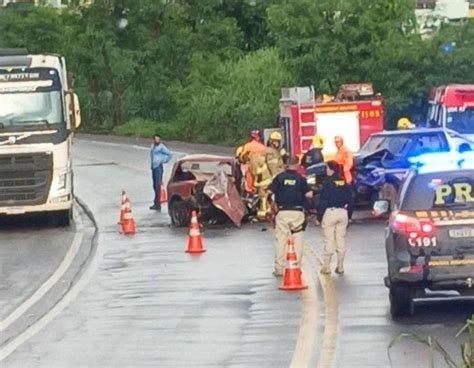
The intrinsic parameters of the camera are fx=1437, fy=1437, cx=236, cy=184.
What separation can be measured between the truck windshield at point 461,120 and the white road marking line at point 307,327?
20.2m

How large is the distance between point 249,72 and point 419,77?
12.0 m

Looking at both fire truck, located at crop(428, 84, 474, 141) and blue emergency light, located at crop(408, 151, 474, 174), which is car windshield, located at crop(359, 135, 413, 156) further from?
blue emergency light, located at crop(408, 151, 474, 174)

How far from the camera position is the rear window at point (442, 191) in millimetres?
14805

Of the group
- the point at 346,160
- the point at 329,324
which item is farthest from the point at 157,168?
the point at 329,324

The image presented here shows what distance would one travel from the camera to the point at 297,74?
55250 millimetres

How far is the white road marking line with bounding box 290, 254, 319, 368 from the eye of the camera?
12.9 meters

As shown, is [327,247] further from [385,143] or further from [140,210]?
[140,210]

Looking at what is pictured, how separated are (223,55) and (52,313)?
5366 cm

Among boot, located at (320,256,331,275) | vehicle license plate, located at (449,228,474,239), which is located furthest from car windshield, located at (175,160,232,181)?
vehicle license plate, located at (449,228,474,239)

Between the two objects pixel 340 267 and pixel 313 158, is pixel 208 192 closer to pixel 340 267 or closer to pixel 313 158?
pixel 313 158

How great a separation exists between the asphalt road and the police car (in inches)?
16.0

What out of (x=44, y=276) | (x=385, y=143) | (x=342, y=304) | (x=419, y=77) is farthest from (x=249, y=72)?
(x=342, y=304)

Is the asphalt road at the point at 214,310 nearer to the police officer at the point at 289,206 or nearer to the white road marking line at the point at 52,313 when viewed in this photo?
the white road marking line at the point at 52,313

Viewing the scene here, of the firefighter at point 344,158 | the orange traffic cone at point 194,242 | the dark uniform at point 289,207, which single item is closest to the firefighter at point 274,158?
the firefighter at point 344,158
